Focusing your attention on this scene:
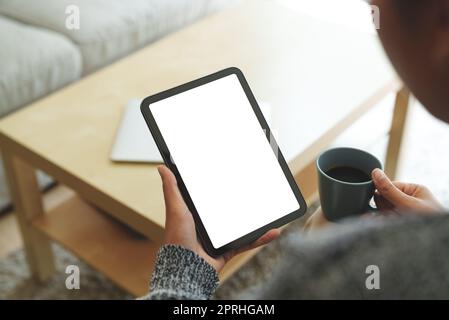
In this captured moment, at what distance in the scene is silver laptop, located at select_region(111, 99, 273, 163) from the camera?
3.60 ft

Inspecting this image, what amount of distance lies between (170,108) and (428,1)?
1.43 feet

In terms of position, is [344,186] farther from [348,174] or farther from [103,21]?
[103,21]

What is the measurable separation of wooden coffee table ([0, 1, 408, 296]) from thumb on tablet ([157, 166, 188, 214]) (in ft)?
0.76

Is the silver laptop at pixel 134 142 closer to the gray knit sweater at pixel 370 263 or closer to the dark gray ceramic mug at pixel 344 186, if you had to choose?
the dark gray ceramic mug at pixel 344 186

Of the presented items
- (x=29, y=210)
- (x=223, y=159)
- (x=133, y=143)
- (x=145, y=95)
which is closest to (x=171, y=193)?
(x=223, y=159)

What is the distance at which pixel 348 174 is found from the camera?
877 millimetres

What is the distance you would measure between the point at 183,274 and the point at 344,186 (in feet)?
0.85

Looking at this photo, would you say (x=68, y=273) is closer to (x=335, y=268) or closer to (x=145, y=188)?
(x=145, y=188)

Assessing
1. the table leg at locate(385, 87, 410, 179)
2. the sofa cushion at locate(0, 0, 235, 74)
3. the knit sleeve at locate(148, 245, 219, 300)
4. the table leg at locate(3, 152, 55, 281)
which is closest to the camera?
the knit sleeve at locate(148, 245, 219, 300)

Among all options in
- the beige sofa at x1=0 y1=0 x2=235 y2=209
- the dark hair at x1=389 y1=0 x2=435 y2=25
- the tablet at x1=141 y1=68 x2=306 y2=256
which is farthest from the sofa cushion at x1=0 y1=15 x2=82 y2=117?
the dark hair at x1=389 y1=0 x2=435 y2=25

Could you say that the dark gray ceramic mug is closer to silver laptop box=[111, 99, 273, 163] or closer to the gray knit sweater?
silver laptop box=[111, 99, 273, 163]

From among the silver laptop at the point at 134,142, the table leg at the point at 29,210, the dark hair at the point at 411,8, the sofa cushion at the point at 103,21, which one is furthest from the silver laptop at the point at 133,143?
the dark hair at the point at 411,8

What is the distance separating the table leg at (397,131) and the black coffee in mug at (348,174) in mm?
541

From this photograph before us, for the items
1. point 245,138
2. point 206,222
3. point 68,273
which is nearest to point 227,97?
point 245,138
